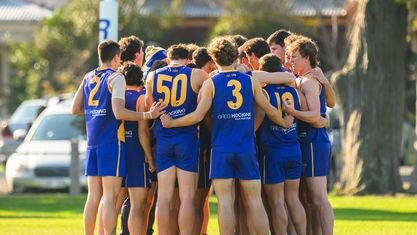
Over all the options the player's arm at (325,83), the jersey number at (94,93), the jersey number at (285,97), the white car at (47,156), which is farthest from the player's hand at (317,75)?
the white car at (47,156)

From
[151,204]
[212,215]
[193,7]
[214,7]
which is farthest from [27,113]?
[151,204]

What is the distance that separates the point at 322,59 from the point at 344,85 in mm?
22395

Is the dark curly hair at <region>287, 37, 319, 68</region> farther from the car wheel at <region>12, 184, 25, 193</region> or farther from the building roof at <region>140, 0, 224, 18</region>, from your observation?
the building roof at <region>140, 0, 224, 18</region>

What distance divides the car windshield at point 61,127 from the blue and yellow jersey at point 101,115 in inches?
462

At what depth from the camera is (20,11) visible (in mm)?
61031

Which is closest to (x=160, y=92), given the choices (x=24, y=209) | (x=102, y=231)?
(x=102, y=231)

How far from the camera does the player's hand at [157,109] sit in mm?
14922

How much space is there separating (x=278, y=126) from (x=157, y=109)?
139 centimetres

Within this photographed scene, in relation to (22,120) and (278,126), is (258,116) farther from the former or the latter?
(22,120)

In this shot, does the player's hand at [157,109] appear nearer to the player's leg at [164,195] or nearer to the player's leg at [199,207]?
the player's leg at [164,195]

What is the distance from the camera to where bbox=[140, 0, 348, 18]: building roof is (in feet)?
163

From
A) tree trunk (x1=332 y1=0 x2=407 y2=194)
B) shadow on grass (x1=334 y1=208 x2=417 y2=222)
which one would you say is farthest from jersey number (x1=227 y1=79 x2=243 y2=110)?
tree trunk (x1=332 y1=0 x2=407 y2=194)

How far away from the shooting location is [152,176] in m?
15.7

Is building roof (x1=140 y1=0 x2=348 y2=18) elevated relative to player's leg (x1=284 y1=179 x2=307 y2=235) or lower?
elevated
